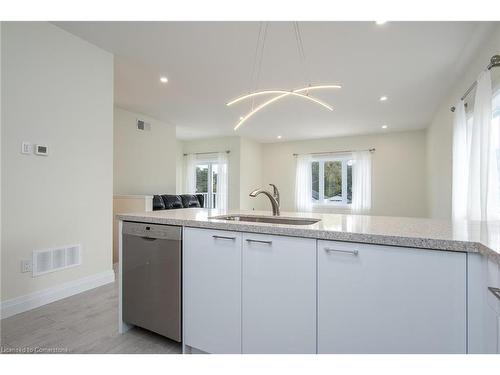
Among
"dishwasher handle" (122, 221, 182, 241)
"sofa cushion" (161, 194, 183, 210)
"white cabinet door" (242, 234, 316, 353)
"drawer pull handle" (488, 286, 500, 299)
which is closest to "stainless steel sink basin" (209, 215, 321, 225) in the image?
"dishwasher handle" (122, 221, 182, 241)

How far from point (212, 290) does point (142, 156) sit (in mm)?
4141

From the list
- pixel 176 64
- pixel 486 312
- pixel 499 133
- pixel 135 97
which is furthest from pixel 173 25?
pixel 499 133

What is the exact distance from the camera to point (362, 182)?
6461mm

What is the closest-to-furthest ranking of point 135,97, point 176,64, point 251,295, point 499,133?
point 251,295 → point 499,133 → point 176,64 → point 135,97

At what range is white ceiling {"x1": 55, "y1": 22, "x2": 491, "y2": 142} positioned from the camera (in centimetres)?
231

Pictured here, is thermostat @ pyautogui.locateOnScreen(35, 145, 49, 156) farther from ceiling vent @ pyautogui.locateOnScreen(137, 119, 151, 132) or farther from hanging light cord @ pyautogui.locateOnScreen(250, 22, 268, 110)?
ceiling vent @ pyautogui.locateOnScreen(137, 119, 151, 132)

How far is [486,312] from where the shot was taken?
2.91 ft

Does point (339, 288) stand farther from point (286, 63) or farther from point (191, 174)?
point (191, 174)

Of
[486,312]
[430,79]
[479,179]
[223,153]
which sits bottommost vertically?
[486,312]

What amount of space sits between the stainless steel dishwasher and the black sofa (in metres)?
2.68

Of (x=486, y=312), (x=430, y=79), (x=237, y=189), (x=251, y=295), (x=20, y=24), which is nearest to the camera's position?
(x=486, y=312)

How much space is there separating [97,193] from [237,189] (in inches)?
170

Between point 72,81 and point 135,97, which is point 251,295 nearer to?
point 72,81

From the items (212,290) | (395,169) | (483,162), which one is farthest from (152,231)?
(395,169)
